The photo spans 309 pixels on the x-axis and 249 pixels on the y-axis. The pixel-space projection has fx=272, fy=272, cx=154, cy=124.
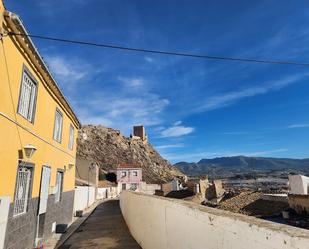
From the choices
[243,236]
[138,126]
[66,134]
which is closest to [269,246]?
Result: [243,236]

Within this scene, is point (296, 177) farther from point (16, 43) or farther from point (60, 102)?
point (16, 43)

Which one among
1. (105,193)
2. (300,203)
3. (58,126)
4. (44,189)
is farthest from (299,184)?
(105,193)

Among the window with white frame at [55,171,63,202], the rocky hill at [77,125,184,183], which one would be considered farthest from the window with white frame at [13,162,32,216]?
the rocky hill at [77,125,184,183]

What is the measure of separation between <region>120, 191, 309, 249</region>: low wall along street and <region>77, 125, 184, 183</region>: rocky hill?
80073 mm

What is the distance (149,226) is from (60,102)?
640 cm

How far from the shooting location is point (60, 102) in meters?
11.2

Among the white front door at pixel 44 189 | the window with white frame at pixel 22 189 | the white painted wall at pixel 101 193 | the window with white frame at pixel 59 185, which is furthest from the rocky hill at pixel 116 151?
the window with white frame at pixel 22 189

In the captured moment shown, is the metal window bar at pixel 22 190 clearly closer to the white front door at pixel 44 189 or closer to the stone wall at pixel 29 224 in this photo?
the stone wall at pixel 29 224

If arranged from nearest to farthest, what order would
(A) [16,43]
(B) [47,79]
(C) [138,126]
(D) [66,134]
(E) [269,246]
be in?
(E) [269,246] < (A) [16,43] < (B) [47,79] < (D) [66,134] < (C) [138,126]

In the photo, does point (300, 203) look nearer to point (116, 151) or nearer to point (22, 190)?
point (22, 190)

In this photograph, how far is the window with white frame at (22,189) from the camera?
6.93m

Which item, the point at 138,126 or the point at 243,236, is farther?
the point at 138,126

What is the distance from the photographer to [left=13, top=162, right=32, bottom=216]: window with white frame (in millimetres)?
6934

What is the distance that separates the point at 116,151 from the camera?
97.7 meters
